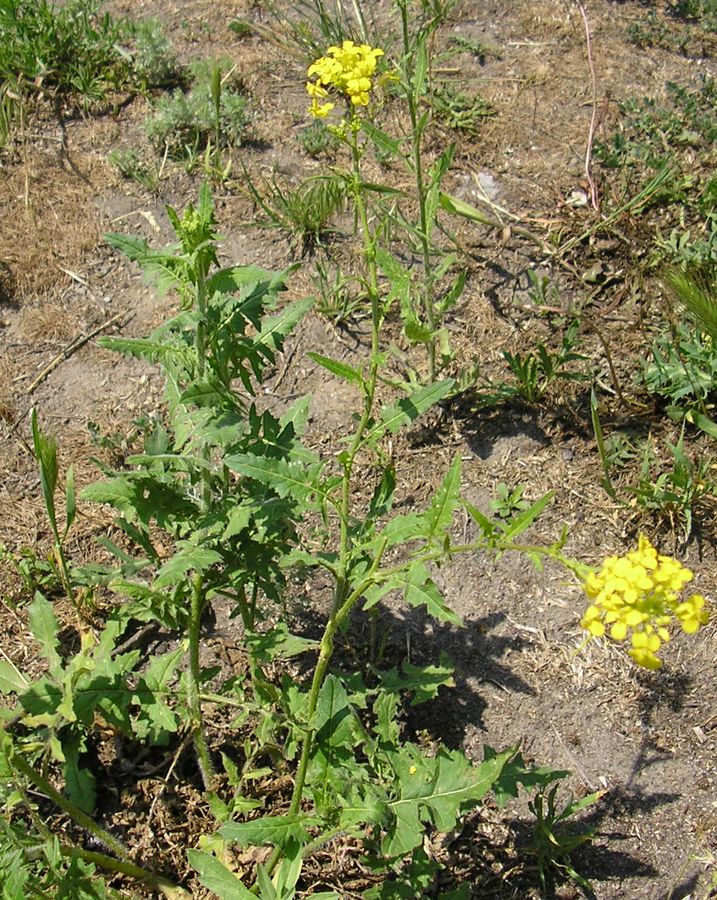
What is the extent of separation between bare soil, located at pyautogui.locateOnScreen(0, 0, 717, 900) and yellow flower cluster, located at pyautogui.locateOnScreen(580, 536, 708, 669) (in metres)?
1.20

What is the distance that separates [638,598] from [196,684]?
4.19ft

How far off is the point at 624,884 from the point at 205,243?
2026 mm

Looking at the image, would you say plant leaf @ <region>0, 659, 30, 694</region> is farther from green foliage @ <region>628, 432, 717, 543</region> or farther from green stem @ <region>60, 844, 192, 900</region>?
green foliage @ <region>628, 432, 717, 543</region>

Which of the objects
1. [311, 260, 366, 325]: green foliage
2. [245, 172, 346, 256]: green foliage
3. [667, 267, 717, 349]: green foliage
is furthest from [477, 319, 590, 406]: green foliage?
[245, 172, 346, 256]: green foliage

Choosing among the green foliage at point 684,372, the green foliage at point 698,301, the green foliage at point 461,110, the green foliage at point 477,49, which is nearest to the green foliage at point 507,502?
the green foliage at point 684,372

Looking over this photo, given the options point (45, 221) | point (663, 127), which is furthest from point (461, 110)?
point (45, 221)

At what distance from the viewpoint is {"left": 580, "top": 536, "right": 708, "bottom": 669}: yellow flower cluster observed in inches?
65.9

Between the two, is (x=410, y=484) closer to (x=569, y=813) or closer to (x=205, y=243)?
(x=569, y=813)

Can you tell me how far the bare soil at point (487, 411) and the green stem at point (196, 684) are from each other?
169 mm

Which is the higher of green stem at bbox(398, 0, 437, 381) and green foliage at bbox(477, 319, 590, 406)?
green stem at bbox(398, 0, 437, 381)

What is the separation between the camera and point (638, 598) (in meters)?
1.71

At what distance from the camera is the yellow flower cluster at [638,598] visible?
167cm

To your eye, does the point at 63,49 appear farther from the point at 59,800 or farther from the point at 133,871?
the point at 133,871

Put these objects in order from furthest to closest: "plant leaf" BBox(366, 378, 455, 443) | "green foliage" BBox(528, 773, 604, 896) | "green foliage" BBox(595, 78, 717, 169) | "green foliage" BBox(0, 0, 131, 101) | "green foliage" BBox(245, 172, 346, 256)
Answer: "green foliage" BBox(0, 0, 131, 101) → "green foliage" BBox(595, 78, 717, 169) → "green foliage" BBox(245, 172, 346, 256) → "green foliage" BBox(528, 773, 604, 896) → "plant leaf" BBox(366, 378, 455, 443)
